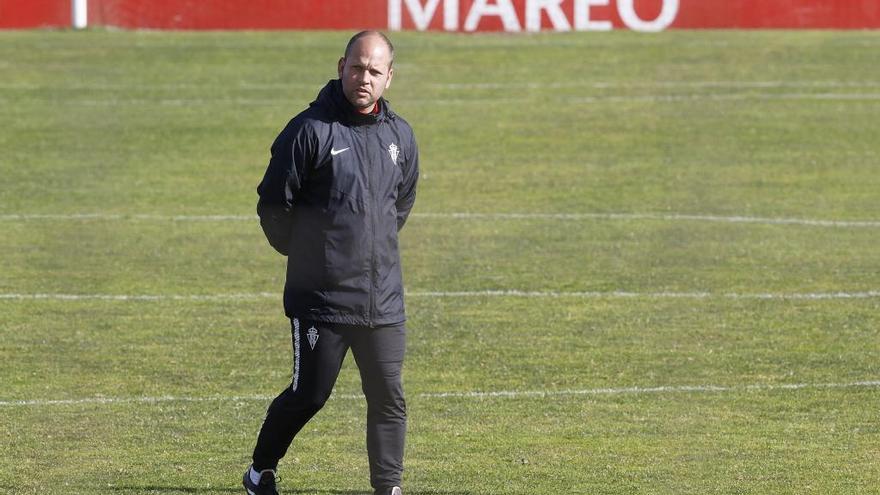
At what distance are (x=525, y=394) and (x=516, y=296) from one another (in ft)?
12.3

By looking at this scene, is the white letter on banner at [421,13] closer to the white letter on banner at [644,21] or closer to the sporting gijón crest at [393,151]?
the white letter on banner at [644,21]

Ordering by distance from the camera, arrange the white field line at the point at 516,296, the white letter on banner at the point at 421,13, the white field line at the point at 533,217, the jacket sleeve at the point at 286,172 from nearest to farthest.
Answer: the jacket sleeve at the point at 286,172 < the white field line at the point at 516,296 < the white field line at the point at 533,217 < the white letter on banner at the point at 421,13

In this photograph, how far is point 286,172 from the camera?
7.73 metres

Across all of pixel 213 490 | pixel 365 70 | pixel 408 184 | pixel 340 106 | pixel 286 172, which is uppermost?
pixel 365 70

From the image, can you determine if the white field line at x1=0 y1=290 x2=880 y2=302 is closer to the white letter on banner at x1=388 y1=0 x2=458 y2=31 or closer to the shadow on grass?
the shadow on grass

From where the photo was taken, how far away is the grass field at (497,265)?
9.84 meters

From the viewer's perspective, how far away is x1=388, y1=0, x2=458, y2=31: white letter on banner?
30380mm

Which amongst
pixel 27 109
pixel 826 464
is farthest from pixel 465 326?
pixel 27 109

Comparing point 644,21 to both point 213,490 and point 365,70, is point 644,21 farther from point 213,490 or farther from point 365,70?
point 365,70

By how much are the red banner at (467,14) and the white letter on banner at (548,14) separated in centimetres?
2

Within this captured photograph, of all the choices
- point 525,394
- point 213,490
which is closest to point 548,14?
point 525,394

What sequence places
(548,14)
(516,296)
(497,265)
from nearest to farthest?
1. (516,296)
2. (497,265)
3. (548,14)

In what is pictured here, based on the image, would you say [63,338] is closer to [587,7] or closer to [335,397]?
[335,397]

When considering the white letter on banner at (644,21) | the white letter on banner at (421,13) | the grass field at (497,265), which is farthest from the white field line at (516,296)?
the white letter on banner at (644,21)
